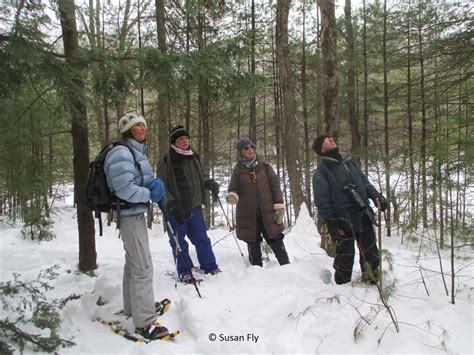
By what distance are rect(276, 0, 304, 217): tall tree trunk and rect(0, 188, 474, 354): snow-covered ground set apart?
2489 mm

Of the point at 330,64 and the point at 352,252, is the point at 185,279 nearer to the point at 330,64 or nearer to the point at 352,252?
the point at 352,252

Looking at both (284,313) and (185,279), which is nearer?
(284,313)

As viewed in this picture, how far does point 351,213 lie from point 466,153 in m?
1.44

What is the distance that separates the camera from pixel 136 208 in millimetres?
3100

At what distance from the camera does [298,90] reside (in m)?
12.9

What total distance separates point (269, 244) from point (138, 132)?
2.51 metres

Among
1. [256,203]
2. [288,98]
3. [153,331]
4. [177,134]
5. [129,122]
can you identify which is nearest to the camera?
[153,331]

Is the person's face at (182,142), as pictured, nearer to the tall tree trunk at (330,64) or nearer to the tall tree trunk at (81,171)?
the tall tree trunk at (81,171)

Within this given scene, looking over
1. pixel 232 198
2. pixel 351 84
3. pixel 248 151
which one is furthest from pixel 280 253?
pixel 351 84

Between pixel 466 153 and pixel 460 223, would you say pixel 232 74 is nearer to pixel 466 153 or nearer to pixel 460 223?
pixel 466 153

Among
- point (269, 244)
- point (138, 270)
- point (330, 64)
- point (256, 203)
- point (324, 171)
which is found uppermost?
point (330, 64)

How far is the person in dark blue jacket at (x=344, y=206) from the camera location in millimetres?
3838

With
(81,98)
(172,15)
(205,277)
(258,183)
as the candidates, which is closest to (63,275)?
(205,277)

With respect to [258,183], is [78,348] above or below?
below
